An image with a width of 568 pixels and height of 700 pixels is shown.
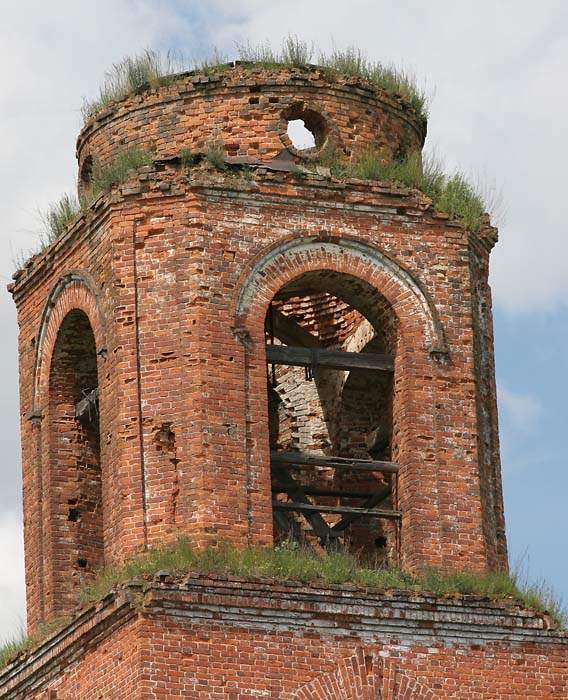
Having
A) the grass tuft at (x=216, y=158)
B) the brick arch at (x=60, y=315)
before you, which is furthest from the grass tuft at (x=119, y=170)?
the brick arch at (x=60, y=315)

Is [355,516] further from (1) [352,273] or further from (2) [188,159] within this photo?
(2) [188,159]

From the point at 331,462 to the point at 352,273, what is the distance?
4.83ft

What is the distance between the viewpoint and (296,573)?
26266mm

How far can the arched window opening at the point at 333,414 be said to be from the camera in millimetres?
27703

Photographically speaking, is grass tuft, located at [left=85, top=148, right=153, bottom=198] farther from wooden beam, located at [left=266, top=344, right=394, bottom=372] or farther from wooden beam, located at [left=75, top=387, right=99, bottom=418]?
wooden beam, located at [left=266, top=344, right=394, bottom=372]

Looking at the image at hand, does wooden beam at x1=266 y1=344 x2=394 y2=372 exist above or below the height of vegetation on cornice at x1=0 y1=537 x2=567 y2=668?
above

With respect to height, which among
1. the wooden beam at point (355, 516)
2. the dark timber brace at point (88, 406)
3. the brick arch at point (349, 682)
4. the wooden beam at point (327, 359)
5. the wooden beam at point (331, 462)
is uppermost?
the wooden beam at point (327, 359)

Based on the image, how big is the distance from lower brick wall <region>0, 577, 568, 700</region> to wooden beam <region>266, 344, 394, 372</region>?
2.21 meters

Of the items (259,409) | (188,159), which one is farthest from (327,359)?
(188,159)

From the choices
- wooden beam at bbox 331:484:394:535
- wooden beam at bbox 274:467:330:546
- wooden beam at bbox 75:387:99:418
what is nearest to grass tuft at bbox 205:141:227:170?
wooden beam at bbox 75:387:99:418

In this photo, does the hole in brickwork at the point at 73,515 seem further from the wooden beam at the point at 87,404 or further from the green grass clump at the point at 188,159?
the green grass clump at the point at 188,159

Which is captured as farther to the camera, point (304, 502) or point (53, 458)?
point (53, 458)

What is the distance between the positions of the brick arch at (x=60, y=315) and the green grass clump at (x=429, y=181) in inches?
84.5

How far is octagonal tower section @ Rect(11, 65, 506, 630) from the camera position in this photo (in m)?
26.8
